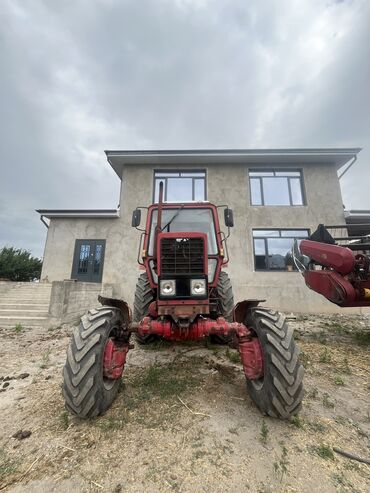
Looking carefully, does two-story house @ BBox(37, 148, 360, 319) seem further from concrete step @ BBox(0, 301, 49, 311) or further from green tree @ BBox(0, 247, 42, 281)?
green tree @ BBox(0, 247, 42, 281)

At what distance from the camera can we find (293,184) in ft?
36.3

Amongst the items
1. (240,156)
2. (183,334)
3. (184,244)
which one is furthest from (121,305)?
(240,156)

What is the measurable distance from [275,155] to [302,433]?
10597mm

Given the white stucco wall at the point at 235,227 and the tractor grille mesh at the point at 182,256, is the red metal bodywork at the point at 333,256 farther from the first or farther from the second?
the white stucco wall at the point at 235,227

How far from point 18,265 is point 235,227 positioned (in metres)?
19.1

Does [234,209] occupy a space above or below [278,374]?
above

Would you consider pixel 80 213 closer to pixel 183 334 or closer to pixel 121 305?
pixel 121 305

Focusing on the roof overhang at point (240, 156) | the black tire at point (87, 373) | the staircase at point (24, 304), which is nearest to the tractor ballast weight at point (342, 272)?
the black tire at point (87, 373)

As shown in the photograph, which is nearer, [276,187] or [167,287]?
[167,287]

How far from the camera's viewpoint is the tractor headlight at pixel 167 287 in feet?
9.12

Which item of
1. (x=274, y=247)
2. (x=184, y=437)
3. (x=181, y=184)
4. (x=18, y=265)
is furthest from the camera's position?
(x=18, y=265)

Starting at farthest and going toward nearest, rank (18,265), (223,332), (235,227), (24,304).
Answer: (18,265) → (235,227) → (24,304) → (223,332)

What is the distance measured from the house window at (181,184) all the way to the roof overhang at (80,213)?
2108 millimetres

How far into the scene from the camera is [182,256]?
9.59ft
